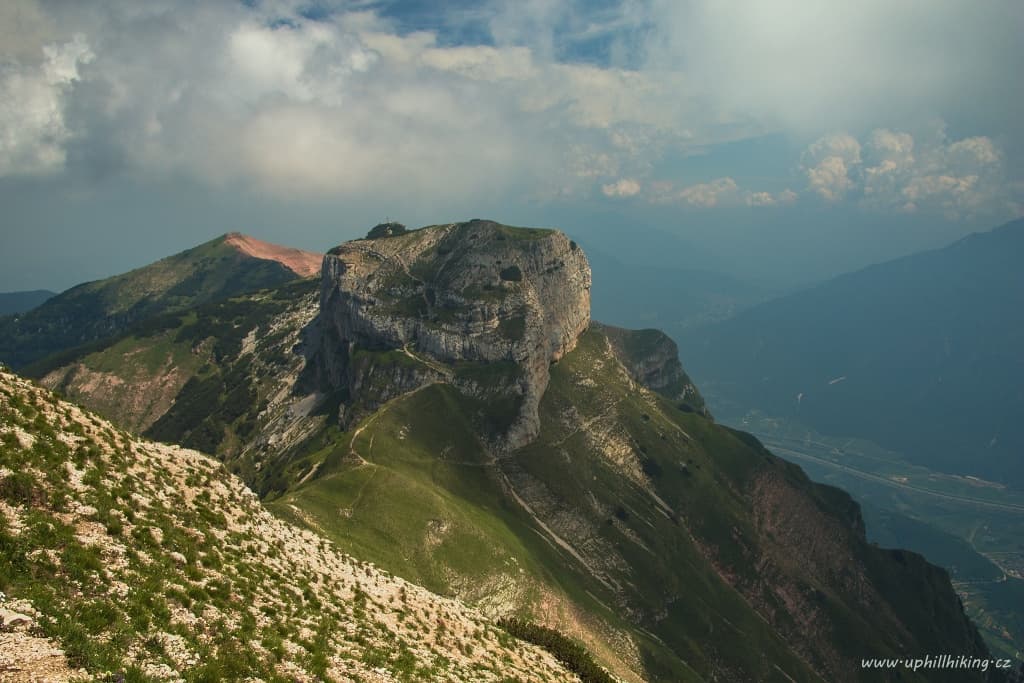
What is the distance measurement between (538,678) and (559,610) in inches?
2612

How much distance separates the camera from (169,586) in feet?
91.0

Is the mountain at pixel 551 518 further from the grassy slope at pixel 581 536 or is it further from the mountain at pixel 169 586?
A: the mountain at pixel 169 586

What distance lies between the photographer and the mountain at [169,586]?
21.8 metres

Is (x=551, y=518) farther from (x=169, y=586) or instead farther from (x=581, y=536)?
(x=169, y=586)

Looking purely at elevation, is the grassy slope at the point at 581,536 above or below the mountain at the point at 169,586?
below

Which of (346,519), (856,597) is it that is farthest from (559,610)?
(856,597)

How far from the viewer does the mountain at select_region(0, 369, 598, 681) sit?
2181cm

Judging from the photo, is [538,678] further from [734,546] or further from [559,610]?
[734,546]

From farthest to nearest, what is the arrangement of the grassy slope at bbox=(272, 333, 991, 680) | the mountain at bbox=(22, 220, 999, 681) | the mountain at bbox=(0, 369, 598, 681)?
the mountain at bbox=(22, 220, 999, 681), the grassy slope at bbox=(272, 333, 991, 680), the mountain at bbox=(0, 369, 598, 681)

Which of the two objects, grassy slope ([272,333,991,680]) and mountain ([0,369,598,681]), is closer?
mountain ([0,369,598,681])

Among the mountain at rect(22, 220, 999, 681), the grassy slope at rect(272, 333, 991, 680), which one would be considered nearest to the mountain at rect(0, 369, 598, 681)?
the grassy slope at rect(272, 333, 991, 680)

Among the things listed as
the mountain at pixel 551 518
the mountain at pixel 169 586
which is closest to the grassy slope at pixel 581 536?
the mountain at pixel 551 518

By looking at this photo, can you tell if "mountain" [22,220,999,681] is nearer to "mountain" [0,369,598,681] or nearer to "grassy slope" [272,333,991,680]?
"grassy slope" [272,333,991,680]

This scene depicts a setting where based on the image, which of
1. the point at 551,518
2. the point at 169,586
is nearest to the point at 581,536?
the point at 551,518
